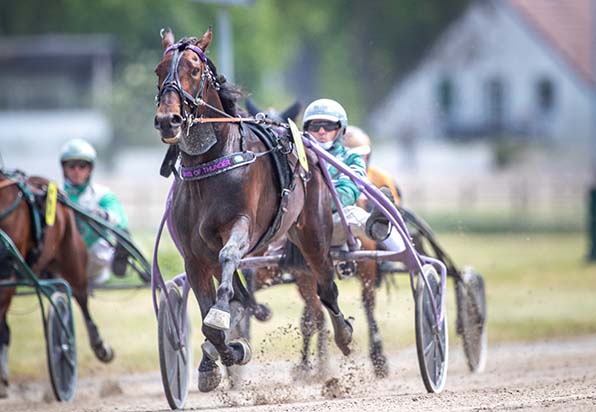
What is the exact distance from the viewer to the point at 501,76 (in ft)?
128

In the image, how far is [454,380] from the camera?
9.13 m

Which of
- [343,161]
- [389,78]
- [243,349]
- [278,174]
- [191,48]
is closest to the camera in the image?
[191,48]

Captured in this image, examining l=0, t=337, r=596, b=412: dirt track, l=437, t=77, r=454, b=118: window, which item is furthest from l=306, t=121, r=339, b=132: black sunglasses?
l=437, t=77, r=454, b=118: window

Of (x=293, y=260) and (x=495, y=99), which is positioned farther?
(x=495, y=99)

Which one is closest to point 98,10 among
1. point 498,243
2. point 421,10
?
point 421,10

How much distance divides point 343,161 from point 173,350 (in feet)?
5.18

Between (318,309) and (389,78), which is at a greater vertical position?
(389,78)

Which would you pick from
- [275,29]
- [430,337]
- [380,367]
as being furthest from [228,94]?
[275,29]

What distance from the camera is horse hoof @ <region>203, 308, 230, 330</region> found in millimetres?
6418

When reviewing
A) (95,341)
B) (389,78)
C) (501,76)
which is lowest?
(95,341)

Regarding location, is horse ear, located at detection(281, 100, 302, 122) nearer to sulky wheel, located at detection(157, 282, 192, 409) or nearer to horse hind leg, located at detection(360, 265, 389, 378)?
horse hind leg, located at detection(360, 265, 389, 378)

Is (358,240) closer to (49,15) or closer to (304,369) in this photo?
(304,369)

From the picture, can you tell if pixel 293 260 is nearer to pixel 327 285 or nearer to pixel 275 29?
pixel 327 285

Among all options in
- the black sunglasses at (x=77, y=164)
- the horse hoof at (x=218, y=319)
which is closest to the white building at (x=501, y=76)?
the black sunglasses at (x=77, y=164)
